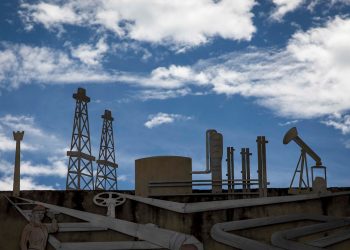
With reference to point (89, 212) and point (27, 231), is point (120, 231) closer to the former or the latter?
point (89, 212)

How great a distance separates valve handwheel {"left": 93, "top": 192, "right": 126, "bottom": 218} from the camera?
18.5 metres

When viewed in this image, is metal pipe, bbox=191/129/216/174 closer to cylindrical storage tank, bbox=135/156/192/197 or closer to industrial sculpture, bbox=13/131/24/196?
cylindrical storage tank, bbox=135/156/192/197

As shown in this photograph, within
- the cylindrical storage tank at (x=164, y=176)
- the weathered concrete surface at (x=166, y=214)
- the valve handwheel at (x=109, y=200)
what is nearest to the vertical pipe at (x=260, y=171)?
the weathered concrete surface at (x=166, y=214)

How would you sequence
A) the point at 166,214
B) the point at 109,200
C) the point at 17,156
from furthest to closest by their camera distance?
1. the point at 17,156
2. the point at 109,200
3. the point at 166,214

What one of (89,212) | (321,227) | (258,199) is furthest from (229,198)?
(89,212)

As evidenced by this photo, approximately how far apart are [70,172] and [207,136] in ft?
61.0

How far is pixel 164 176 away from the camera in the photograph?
2030cm

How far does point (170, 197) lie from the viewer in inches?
751

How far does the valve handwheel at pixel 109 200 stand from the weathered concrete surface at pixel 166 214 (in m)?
0.18

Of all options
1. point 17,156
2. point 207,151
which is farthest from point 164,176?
point 17,156

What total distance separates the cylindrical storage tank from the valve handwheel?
5.29 feet

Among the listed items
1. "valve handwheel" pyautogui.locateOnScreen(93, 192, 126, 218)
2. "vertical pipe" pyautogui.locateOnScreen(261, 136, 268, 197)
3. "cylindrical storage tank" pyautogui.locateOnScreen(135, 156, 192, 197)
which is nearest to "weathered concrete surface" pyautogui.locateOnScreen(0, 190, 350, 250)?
"valve handwheel" pyautogui.locateOnScreen(93, 192, 126, 218)

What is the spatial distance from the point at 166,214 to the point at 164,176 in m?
2.44

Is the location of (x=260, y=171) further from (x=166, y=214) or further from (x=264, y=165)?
(x=166, y=214)
